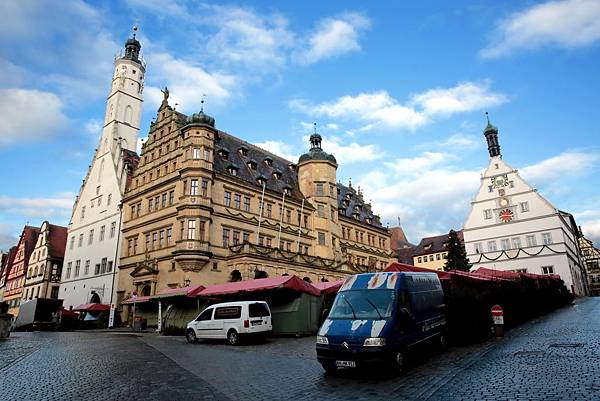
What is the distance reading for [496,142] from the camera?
198 ft

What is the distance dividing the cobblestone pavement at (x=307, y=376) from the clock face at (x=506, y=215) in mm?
43478

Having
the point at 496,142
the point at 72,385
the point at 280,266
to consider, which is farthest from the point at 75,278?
the point at 496,142

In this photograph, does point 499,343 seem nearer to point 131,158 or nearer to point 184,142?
point 184,142

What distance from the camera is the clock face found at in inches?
2205

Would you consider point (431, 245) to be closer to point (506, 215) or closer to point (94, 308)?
point (506, 215)

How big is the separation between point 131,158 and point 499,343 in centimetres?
4821

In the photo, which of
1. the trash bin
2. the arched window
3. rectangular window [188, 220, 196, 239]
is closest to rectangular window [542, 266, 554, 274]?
rectangular window [188, 220, 196, 239]

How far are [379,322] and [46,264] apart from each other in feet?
215

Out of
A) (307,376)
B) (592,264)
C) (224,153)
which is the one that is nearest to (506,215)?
(224,153)

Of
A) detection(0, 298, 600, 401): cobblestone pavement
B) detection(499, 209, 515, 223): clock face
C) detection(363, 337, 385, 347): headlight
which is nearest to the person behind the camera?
detection(0, 298, 600, 401): cobblestone pavement

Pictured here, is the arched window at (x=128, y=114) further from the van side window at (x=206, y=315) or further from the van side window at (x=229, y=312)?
the van side window at (x=229, y=312)

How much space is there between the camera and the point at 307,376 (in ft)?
35.6

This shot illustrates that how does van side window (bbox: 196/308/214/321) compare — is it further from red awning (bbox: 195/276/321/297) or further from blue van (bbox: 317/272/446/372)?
blue van (bbox: 317/272/446/372)

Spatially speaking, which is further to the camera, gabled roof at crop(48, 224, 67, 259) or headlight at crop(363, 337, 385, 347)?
gabled roof at crop(48, 224, 67, 259)
